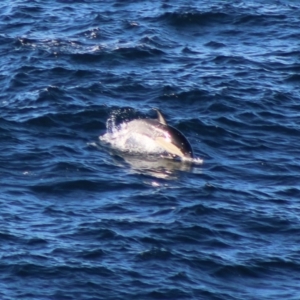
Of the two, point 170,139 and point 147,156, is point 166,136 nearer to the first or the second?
point 170,139

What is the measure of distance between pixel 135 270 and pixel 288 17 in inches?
802

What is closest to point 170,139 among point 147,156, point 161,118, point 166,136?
point 166,136

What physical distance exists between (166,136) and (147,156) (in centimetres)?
77

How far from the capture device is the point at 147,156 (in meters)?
30.4

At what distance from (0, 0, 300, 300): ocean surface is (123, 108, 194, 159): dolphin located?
40 cm

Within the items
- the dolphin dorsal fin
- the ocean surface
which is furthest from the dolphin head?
the ocean surface

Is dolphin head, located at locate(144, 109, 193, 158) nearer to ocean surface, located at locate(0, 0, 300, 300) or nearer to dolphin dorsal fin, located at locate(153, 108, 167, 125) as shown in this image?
dolphin dorsal fin, located at locate(153, 108, 167, 125)

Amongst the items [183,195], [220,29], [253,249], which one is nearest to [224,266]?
[253,249]

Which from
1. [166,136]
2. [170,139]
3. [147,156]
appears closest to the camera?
[170,139]

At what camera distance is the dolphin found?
30.0m

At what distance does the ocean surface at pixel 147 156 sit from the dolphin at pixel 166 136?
0.40 meters

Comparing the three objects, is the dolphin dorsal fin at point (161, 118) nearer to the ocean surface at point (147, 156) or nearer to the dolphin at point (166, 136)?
the dolphin at point (166, 136)

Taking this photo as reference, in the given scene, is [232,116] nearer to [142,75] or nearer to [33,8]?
[142,75]

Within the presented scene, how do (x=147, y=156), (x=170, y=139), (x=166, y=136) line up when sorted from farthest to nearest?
(x=147, y=156) < (x=166, y=136) < (x=170, y=139)
